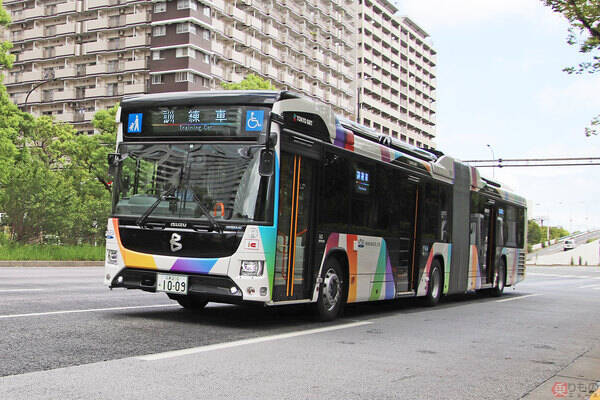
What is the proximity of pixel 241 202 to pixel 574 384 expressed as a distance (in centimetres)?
435

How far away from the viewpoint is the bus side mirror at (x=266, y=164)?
882cm

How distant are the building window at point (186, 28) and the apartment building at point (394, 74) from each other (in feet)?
131

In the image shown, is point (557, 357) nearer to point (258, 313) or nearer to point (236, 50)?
point (258, 313)

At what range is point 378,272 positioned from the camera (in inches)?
480

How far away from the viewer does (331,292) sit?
421 inches

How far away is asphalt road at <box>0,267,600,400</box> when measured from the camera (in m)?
5.52

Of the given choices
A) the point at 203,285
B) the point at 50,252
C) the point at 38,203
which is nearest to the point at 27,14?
the point at 38,203

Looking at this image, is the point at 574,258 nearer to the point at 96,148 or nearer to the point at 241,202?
the point at 96,148

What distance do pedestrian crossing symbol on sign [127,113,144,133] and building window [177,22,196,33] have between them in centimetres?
6347

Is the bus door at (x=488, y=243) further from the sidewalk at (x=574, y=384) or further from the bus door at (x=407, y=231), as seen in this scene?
the sidewalk at (x=574, y=384)

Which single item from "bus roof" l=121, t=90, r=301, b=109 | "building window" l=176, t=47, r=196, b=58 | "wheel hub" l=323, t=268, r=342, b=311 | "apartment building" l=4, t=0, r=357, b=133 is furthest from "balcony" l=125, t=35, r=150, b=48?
"wheel hub" l=323, t=268, r=342, b=311

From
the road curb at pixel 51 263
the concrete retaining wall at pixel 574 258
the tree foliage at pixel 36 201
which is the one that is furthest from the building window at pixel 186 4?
the road curb at pixel 51 263

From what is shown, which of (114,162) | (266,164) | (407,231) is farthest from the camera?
(407,231)

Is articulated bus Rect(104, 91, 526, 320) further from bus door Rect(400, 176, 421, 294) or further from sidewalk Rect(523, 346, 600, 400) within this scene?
sidewalk Rect(523, 346, 600, 400)
